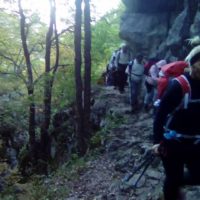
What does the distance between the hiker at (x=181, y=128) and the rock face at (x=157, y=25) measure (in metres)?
10.7

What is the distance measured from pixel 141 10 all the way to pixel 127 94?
4099mm

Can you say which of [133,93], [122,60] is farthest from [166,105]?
[122,60]

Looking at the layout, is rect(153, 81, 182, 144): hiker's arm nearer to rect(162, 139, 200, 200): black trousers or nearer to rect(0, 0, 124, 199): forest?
rect(162, 139, 200, 200): black trousers

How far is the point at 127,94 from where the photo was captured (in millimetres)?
16734

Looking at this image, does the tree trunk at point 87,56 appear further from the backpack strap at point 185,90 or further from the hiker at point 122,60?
the backpack strap at point 185,90

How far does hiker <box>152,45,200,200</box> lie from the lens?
3602mm

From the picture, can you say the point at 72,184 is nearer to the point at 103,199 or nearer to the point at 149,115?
the point at 103,199

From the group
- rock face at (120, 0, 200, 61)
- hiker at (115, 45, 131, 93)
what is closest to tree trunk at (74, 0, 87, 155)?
hiker at (115, 45, 131, 93)

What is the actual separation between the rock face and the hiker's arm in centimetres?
1071

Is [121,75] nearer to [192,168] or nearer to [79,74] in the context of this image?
[79,74]

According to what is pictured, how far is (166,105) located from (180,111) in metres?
0.14

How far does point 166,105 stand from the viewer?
144 inches

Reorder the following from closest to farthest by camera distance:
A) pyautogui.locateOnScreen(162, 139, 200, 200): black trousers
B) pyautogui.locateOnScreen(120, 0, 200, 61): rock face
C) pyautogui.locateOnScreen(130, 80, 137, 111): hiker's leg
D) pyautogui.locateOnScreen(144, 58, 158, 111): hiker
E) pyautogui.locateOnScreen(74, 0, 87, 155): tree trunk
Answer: pyautogui.locateOnScreen(162, 139, 200, 200): black trousers < pyautogui.locateOnScreen(144, 58, 158, 111): hiker < pyautogui.locateOnScreen(130, 80, 137, 111): hiker's leg < pyautogui.locateOnScreen(74, 0, 87, 155): tree trunk < pyautogui.locateOnScreen(120, 0, 200, 61): rock face

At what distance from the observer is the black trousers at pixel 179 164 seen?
3719mm
